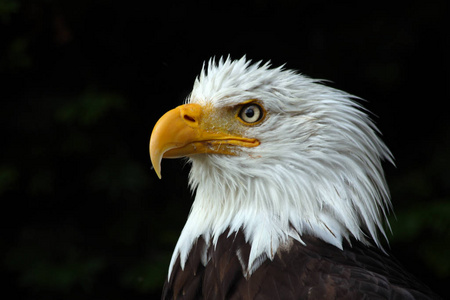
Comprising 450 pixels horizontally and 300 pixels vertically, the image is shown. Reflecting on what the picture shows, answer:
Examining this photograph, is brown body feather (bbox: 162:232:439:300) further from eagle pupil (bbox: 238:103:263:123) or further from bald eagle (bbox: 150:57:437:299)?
Result: eagle pupil (bbox: 238:103:263:123)

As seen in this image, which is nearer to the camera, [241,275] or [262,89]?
[241,275]

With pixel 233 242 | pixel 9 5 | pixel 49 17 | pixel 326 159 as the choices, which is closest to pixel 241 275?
pixel 233 242

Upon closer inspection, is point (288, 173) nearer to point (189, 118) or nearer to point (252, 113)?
point (252, 113)

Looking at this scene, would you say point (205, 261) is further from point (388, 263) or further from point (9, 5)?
point (9, 5)

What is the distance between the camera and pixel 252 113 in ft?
7.97

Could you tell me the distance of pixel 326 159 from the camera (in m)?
2.31

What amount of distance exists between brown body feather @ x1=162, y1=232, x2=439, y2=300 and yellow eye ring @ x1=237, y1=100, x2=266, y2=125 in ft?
1.54

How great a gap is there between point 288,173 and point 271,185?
0.27 ft

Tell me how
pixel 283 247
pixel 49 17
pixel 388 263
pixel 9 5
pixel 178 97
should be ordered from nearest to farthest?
pixel 283 247 → pixel 388 263 → pixel 9 5 → pixel 49 17 → pixel 178 97

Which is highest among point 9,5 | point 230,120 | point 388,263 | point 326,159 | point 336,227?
point 9,5

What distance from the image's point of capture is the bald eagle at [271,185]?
2.20 meters

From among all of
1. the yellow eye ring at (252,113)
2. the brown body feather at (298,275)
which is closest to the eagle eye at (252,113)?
the yellow eye ring at (252,113)

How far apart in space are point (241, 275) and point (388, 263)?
0.60 metres

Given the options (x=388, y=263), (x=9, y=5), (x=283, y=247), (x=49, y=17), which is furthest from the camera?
(x=49, y=17)
